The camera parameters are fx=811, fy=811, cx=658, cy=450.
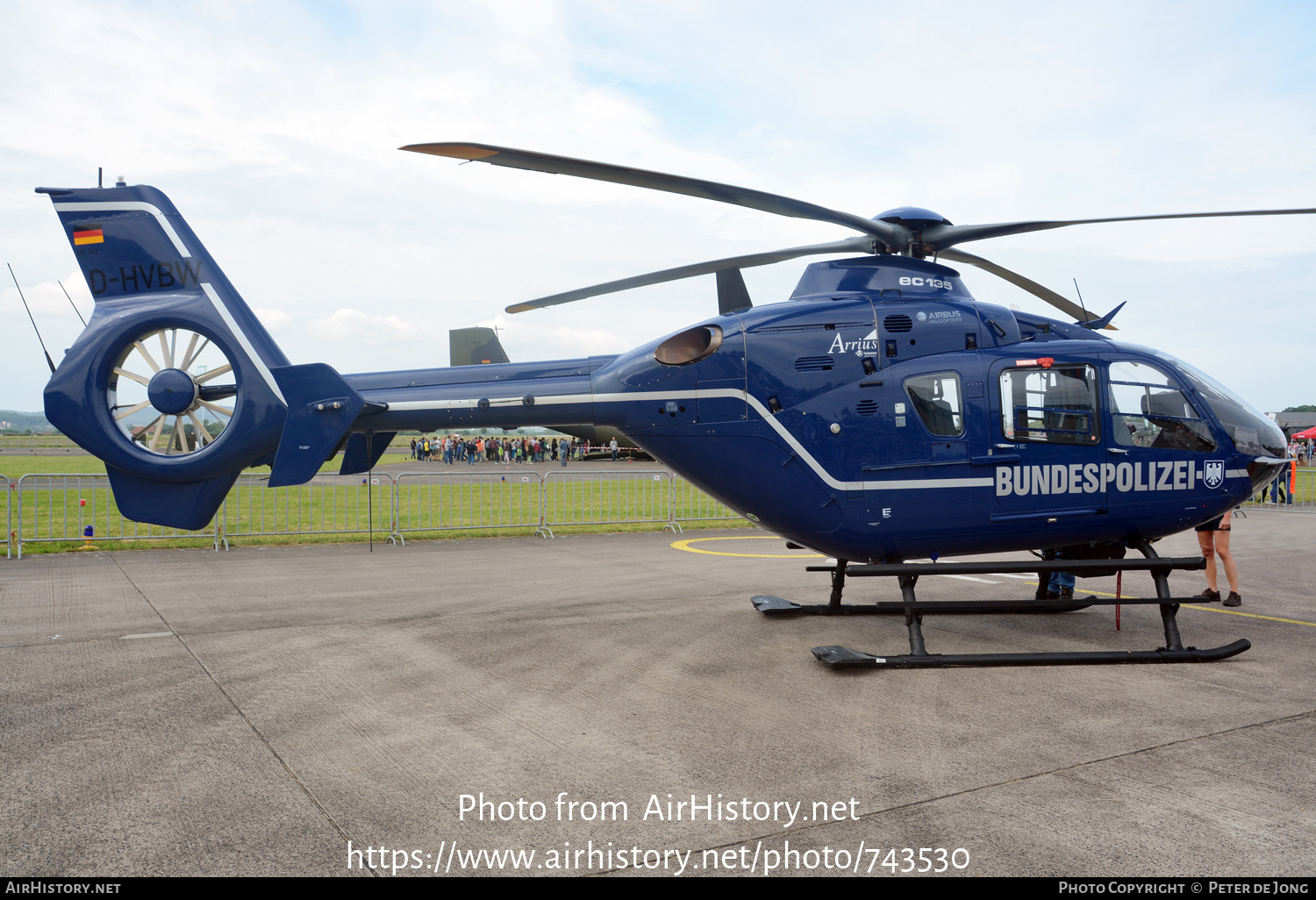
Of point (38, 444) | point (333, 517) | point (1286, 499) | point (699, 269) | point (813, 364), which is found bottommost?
point (1286, 499)

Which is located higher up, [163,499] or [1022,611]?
[163,499]

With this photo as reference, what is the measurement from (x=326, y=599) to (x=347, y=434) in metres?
2.89

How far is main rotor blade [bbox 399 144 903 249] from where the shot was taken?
525cm

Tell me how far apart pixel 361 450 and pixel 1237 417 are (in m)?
8.00

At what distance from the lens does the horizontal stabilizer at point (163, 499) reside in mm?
7098

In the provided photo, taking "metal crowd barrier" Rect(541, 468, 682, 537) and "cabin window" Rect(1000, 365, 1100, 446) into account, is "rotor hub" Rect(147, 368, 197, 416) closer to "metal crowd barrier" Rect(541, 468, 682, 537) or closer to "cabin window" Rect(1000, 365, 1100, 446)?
"cabin window" Rect(1000, 365, 1100, 446)

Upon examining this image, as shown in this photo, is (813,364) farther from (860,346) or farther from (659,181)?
(659,181)

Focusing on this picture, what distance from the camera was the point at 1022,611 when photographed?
7.06m

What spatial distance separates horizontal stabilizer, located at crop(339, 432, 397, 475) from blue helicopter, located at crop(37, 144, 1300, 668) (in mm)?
352

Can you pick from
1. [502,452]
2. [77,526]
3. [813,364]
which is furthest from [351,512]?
[502,452]

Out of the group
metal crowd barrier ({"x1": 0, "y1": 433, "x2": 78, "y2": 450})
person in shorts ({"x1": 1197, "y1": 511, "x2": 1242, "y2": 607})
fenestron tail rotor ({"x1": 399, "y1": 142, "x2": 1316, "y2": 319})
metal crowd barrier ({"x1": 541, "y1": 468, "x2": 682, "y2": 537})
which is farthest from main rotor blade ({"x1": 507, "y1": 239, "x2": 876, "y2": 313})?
metal crowd barrier ({"x1": 0, "y1": 433, "x2": 78, "y2": 450})

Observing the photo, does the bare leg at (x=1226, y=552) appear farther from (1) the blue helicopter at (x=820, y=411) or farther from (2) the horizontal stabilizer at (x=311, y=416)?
(2) the horizontal stabilizer at (x=311, y=416)

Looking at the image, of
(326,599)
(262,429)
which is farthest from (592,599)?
(262,429)

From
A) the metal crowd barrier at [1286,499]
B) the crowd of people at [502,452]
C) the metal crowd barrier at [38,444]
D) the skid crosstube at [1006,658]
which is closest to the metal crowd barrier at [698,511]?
the skid crosstube at [1006,658]
